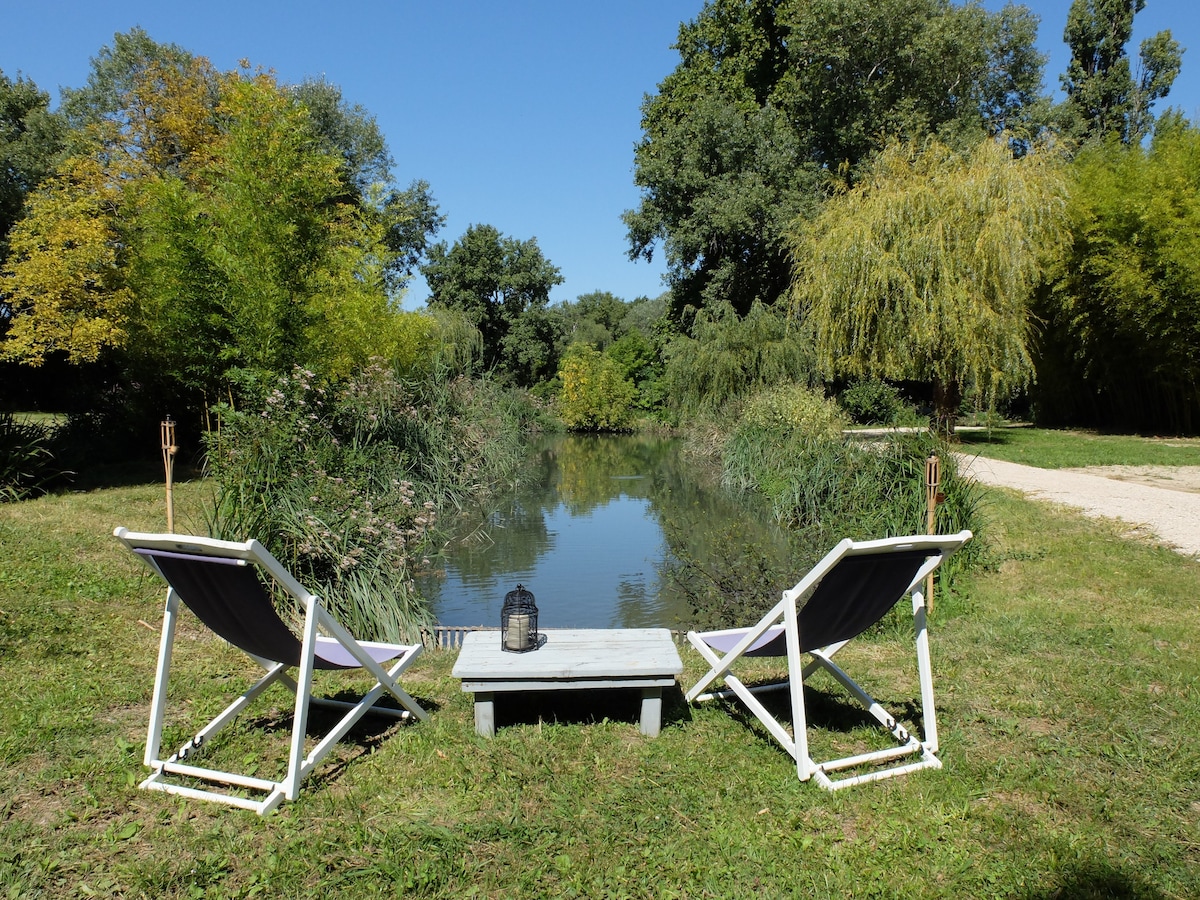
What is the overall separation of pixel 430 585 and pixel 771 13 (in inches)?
1011

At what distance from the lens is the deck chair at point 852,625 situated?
2916mm

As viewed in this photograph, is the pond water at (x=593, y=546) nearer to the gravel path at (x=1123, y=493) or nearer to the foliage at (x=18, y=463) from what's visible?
the gravel path at (x=1123, y=493)

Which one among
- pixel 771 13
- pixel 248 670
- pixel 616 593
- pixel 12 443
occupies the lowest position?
pixel 616 593

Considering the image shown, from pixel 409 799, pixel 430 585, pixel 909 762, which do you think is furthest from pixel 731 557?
pixel 409 799

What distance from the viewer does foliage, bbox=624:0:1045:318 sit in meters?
22.5

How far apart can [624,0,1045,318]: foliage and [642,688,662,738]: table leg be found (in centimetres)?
1952

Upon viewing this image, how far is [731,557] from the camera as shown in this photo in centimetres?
755

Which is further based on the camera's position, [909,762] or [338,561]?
[338,561]

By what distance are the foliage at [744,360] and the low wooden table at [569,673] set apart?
46.2ft

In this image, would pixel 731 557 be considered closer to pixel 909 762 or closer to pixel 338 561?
pixel 338 561

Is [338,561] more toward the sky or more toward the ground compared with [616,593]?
more toward the sky

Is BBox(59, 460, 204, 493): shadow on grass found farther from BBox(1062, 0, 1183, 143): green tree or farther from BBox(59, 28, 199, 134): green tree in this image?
BBox(1062, 0, 1183, 143): green tree

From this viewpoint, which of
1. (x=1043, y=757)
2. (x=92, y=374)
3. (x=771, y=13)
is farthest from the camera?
(x=771, y=13)

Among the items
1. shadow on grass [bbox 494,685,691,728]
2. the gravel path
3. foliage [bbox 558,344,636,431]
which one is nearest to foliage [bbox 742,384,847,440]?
the gravel path
